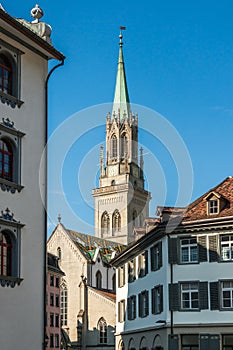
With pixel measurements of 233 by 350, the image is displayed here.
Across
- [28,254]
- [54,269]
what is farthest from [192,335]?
[54,269]

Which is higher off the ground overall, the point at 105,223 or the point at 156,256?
the point at 105,223

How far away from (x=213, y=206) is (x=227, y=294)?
20.0 feet

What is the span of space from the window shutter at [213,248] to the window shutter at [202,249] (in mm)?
402

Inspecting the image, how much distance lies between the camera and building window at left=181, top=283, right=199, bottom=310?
4491 centimetres

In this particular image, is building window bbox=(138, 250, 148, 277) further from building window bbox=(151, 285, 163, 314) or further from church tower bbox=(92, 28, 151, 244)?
church tower bbox=(92, 28, 151, 244)

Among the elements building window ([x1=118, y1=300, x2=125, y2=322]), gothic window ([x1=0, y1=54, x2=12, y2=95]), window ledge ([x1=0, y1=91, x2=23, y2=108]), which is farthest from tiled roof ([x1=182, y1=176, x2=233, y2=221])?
gothic window ([x1=0, y1=54, x2=12, y2=95])

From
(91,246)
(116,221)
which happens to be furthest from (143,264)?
(116,221)

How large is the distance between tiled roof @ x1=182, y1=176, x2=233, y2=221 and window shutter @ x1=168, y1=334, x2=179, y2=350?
7.66m

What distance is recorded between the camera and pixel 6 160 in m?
27.3

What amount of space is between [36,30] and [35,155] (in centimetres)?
549

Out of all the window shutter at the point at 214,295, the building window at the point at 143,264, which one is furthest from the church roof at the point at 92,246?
the window shutter at the point at 214,295

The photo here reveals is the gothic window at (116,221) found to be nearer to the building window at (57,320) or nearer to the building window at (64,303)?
the building window at (64,303)

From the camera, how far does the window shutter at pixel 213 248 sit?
44972 millimetres

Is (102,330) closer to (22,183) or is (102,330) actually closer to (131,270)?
(131,270)
